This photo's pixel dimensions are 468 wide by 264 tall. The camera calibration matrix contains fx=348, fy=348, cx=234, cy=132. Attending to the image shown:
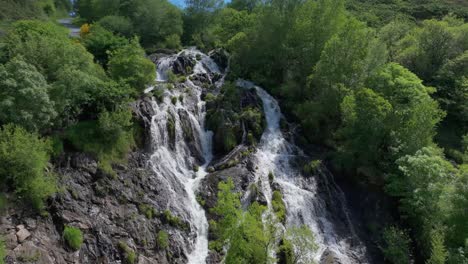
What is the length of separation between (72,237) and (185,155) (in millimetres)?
14198

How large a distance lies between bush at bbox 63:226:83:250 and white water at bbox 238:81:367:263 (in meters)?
15.7

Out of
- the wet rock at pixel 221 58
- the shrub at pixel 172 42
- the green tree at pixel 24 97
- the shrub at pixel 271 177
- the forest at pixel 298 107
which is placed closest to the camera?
the forest at pixel 298 107

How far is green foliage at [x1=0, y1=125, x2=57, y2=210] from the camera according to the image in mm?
20875

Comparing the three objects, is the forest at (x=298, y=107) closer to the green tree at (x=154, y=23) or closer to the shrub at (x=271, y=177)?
the green tree at (x=154, y=23)

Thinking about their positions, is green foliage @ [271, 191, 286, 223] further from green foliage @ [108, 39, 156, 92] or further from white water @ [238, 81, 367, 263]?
green foliage @ [108, 39, 156, 92]

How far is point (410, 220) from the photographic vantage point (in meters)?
32.8

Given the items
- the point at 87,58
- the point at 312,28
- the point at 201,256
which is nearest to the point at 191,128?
the point at 87,58

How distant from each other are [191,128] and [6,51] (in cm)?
1741

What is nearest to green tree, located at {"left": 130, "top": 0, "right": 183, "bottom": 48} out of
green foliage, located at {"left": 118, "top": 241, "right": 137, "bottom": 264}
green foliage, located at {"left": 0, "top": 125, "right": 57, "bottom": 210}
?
green foliage, located at {"left": 0, "top": 125, "right": 57, "bottom": 210}

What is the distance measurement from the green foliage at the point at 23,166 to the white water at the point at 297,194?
1794 centimetres

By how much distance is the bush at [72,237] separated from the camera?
21.5 metres

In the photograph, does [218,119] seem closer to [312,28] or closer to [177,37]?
[312,28]

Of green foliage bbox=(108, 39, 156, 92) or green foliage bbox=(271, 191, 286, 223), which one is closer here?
green foliage bbox=(271, 191, 286, 223)

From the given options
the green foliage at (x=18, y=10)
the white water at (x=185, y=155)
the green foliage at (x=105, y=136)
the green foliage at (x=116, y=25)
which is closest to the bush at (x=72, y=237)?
the green foliage at (x=105, y=136)
